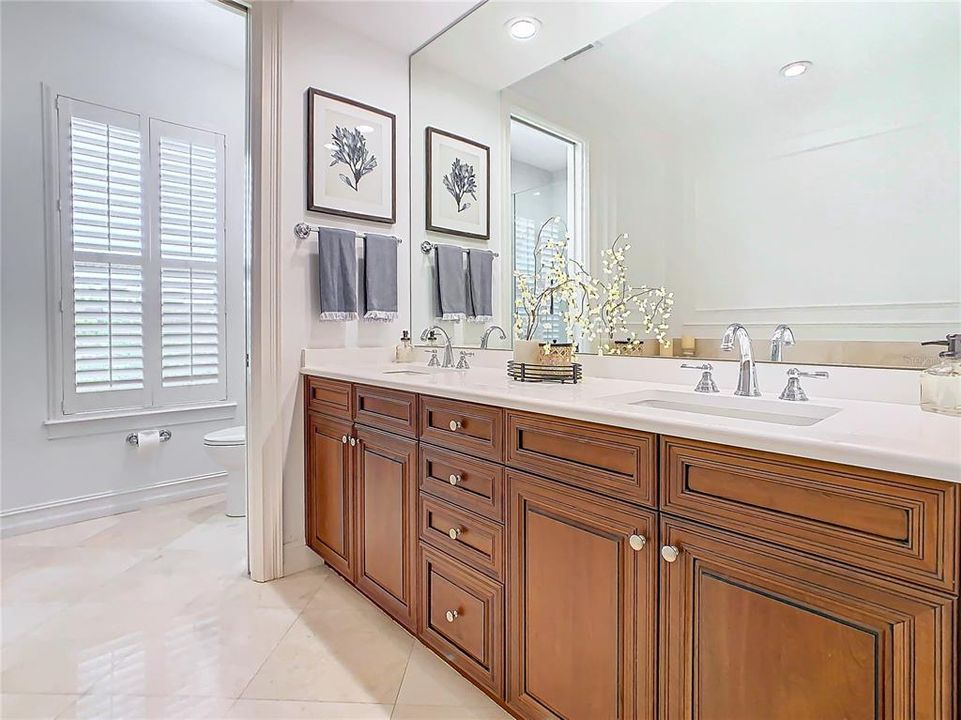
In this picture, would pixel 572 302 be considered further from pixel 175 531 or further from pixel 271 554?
pixel 175 531

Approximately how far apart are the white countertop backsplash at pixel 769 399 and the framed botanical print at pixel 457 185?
765 mm

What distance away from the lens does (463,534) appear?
1.51 metres

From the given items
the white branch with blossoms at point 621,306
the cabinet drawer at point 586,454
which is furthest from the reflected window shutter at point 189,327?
the cabinet drawer at point 586,454

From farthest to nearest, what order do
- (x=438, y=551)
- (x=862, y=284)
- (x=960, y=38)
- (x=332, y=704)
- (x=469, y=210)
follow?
(x=469, y=210) < (x=438, y=551) < (x=332, y=704) < (x=862, y=284) < (x=960, y=38)

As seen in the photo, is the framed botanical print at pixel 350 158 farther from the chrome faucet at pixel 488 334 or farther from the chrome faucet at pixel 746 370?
the chrome faucet at pixel 746 370

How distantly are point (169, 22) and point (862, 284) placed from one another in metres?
3.42

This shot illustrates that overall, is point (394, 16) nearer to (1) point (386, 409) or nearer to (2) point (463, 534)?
(1) point (386, 409)

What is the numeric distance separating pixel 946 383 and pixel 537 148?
1.59 metres

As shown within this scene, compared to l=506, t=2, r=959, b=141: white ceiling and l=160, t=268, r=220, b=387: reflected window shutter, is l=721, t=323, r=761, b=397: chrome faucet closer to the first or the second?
l=506, t=2, r=959, b=141: white ceiling

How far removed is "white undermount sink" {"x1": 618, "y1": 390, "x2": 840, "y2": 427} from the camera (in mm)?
1210

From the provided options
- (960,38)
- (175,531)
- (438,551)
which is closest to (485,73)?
(960,38)

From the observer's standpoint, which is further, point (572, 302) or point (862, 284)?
point (572, 302)

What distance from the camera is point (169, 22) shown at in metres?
2.88

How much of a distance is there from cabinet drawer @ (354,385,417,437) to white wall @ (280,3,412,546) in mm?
491
